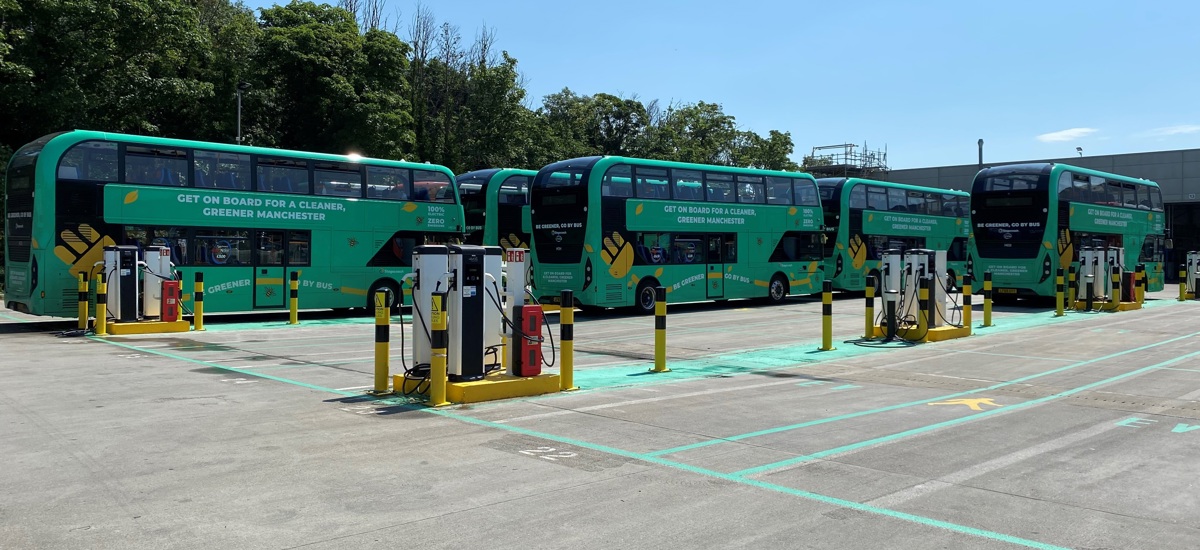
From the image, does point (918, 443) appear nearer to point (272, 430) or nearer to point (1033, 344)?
point (272, 430)

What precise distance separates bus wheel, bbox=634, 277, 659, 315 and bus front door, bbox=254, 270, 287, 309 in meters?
8.91

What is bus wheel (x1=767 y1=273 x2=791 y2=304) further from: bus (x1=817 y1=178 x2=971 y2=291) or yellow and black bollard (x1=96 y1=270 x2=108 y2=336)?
yellow and black bollard (x1=96 y1=270 x2=108 y2=336)

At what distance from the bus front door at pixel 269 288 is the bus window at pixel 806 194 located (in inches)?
618

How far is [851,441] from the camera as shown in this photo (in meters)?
7.25

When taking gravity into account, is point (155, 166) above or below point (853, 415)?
above

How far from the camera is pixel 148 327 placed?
16.8 meters

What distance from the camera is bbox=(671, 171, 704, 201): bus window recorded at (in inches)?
925

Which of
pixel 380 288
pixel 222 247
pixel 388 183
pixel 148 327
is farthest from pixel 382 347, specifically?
pixel 388 183

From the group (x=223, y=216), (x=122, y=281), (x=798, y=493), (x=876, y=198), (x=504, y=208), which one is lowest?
(x=798, y=493)

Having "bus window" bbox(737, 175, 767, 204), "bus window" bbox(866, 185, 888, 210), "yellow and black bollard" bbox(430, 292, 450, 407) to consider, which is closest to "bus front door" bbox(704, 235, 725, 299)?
"bus window" bbox(737, 175, 767, 204)

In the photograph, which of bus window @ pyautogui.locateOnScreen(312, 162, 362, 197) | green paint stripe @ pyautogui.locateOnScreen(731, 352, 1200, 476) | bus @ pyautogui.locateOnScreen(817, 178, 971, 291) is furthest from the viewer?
bus @ pyautogui.locateOnScreen(817, 178, 971, 291)

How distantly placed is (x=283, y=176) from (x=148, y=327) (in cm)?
517

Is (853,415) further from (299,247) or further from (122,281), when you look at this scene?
(299,247)

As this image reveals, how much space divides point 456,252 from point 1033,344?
11400 millimetres
